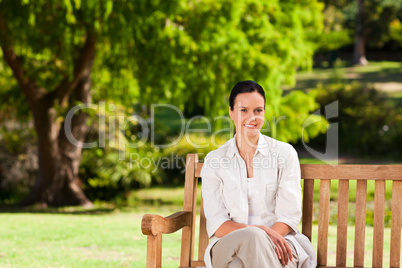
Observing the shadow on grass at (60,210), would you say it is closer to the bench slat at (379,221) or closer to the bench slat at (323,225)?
the bench slat at (323,225)

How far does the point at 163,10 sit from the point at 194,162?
5406 mm

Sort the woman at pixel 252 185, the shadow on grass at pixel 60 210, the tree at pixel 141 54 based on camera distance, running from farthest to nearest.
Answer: the shadow on grass at pixel 60 210, the tree at pixel 141 54, the woman at pixel 252 185

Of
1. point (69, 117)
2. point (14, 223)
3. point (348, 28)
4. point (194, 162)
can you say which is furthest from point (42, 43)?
point (348, 28)

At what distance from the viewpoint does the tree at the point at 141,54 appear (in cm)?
898

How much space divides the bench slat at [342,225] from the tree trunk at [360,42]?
27054 millimetres

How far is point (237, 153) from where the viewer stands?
3.33 meters

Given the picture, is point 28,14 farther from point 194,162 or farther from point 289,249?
point 289,249

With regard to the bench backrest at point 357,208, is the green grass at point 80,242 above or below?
below

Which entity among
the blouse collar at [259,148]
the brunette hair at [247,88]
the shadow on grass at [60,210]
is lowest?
the shadow on grass at [60,210]

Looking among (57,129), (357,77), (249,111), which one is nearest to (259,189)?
(249,111)

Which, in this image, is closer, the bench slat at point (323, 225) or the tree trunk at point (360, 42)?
the bench slat at point (323, 225)

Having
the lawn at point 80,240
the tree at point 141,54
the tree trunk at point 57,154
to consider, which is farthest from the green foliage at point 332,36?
the lawn at point 80,240

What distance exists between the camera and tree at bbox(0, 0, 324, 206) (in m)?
8.98

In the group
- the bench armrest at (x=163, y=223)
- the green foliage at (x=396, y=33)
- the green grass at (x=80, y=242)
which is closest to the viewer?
the bench armrest at (x=163, y=223)
